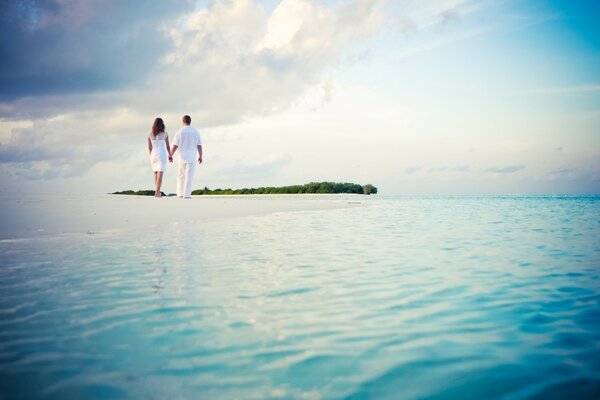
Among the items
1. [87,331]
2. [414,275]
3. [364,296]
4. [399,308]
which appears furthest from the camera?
[414,275]

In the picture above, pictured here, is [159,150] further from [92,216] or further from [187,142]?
[92,216]

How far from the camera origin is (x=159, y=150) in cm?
1371

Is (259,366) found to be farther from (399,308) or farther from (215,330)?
(399,308)

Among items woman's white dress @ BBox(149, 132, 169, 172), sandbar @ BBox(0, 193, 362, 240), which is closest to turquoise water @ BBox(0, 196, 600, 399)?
sandbar @ BBox(0, 193, 362, 240)

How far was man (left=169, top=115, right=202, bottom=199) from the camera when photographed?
1384cm

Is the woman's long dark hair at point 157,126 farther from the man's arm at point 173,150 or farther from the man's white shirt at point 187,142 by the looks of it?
the man's arm at point 173,150

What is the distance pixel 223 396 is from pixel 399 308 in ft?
5.28

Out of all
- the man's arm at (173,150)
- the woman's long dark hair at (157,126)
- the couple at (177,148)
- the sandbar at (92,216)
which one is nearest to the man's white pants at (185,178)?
the couple at (177,148)

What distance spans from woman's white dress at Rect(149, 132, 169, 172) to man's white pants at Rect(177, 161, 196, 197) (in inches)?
25.6

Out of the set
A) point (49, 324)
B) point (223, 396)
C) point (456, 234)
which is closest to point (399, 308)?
point (223, 396)

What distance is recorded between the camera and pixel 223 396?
5.87 ft

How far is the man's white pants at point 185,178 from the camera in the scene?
1426cm

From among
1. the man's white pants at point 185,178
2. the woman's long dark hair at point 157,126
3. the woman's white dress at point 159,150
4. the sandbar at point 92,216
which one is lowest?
the sandbar at point 92,216

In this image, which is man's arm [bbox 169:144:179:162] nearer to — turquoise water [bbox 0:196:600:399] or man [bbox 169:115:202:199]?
man [bbox 169:115:202:199]
